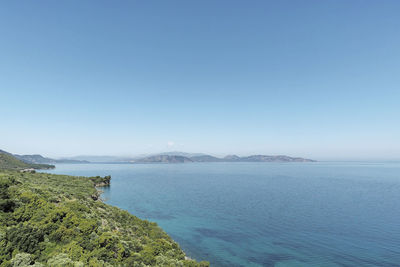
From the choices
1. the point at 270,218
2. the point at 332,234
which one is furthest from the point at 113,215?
the point at 332,234

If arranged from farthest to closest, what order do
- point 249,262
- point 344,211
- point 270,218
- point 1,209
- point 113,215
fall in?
point 344,211
point 270,218
point 113,215
point 249,262
point 1,209

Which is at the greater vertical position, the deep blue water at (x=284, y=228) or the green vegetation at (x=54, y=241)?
the green vegetation at (x=54, y=241)

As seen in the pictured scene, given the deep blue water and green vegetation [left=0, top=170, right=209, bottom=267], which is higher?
green vegetation [left=0, top=170, right=209, bottom=267]

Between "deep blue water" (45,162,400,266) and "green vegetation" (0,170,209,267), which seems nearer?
"green vegetation" (0,170,209,267)

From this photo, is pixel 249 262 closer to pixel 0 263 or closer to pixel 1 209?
pixel 0 263

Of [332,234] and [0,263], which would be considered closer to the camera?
[0,263]

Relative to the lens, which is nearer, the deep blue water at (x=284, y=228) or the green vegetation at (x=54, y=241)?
the green vegetation at (x=54, y=241)

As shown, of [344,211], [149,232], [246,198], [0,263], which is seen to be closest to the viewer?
[0,263]

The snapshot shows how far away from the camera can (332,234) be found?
156 ft

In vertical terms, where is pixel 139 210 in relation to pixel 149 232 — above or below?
below

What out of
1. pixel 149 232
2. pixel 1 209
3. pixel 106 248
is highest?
pixel 1 209

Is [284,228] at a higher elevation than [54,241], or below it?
below

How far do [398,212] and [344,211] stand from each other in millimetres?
16776

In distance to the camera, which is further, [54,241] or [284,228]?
[284,228]
